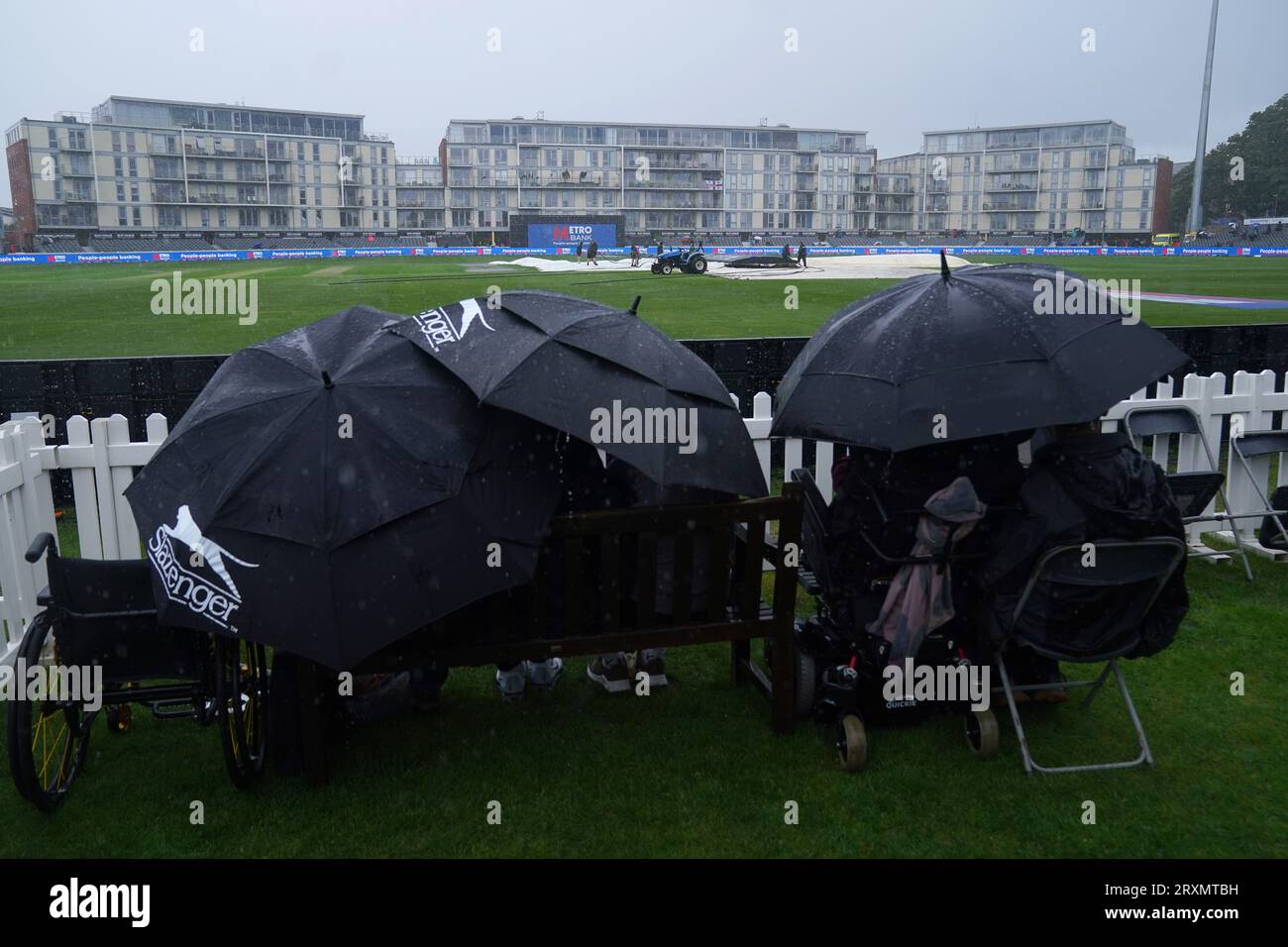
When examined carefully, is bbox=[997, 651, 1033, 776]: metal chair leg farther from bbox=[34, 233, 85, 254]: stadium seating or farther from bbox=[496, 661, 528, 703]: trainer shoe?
bbox=[34, 233, 85, 254]: stadium seating

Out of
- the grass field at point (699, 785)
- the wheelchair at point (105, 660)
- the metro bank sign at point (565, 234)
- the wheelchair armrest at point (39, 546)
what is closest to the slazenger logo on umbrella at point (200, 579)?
the wheelchair at point (105, 660)

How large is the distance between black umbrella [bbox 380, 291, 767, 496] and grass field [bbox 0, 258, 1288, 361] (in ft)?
24.0

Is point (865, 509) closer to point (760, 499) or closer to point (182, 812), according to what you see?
point (760, 499)

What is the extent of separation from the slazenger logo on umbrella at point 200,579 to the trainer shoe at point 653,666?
2252 millimetres

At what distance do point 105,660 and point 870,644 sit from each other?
10.2 feet

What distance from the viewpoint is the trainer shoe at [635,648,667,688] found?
16.6ft

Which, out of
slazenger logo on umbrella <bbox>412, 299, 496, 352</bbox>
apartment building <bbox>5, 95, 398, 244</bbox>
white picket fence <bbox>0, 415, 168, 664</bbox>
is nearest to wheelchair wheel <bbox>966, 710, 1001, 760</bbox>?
slazenger logo on umbrella <bbox>412, 299, 496, 352</bbox>

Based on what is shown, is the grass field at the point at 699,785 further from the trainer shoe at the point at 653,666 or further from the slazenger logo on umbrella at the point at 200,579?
the slazenger logo on umbrella at the point at 200,579

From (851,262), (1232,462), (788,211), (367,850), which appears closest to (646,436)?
(367,850)

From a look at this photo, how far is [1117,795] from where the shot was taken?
396cm

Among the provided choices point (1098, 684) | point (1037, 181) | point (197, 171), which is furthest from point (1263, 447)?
point (1037, 181)

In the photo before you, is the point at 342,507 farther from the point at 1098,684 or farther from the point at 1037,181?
the point at 1037,181
